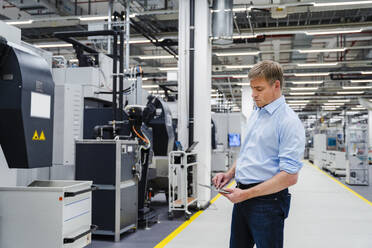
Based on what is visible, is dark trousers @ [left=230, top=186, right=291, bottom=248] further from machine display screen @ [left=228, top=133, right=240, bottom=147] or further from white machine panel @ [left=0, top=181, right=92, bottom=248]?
machine display screen @ [left=228, top=133, right=240, bottom=147]

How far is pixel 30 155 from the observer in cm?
206

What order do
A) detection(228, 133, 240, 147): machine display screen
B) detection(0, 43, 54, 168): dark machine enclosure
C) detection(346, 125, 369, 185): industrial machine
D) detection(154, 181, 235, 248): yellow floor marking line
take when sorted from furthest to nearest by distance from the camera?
1. detection(228, 133, 240, 147): machine display screen
2. detection(346, 125, 369, 185): industrial machine
3. detection(154, 181, 235, 248): yellow floor marking line
4. detection(0, 43, 54, 168): dark machine enclosure

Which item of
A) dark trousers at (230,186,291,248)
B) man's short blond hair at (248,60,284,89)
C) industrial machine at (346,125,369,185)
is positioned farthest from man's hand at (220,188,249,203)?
industrial machine at (346,125,369,185)

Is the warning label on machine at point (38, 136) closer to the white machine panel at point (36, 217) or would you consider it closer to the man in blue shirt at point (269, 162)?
the white machine panel at point (36, 217)

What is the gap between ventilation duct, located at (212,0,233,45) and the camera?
6812 mm

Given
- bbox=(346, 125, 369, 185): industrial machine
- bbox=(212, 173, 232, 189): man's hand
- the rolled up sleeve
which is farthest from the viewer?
bbox=(346, 125, 369, 185): industrial machine

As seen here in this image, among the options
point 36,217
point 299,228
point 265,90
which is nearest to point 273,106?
point 265,90

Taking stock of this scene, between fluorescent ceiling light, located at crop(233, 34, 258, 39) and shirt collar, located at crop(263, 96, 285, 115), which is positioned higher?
fluorescent ceiling light, located at crop(233, 34, 258, 39)

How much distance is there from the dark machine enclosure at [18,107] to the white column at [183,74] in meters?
4.38

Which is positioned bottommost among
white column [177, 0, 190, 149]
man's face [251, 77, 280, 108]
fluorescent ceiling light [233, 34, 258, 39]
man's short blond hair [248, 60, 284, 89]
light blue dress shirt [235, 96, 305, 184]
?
light blue dress shirt [235, 96, 305, 184]

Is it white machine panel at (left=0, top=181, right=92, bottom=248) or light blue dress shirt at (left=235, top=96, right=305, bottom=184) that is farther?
white machine panel at (left=0, top=181, right=92, bottom=248)

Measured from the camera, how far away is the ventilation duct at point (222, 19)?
22.4 ft

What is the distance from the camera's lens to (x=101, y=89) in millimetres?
5812

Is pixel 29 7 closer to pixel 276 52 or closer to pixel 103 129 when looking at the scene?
pixel 103 129
